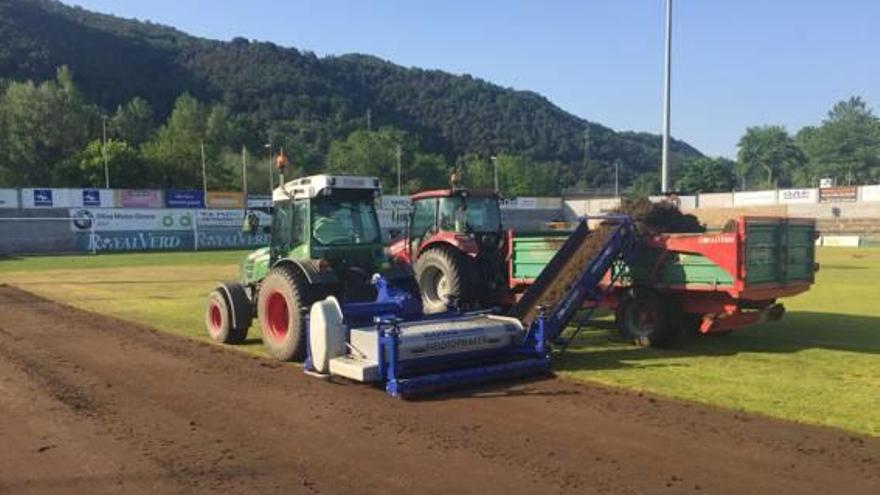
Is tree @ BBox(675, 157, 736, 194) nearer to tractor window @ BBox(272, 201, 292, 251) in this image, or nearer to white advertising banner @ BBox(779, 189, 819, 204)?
white advertising banner @ BBox(779, 189, 819, 204)

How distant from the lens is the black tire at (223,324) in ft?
39.8

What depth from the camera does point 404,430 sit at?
7.03 metres

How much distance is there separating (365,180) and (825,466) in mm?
6904

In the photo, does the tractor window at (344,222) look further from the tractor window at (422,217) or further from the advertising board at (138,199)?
the advertising board at (138,199)

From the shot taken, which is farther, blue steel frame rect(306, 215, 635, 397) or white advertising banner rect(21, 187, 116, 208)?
white advertising banner rect(21, 187, 116, 208)

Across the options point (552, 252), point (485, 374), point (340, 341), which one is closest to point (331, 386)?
point (340, 341)

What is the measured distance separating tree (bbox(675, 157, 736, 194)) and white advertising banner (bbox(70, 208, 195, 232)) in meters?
79.2

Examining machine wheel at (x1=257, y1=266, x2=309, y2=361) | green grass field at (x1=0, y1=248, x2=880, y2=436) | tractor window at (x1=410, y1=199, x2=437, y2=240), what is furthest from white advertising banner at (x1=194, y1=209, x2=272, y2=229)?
machine wheel at (x1=257, y1=266, x2=309, y2=361)

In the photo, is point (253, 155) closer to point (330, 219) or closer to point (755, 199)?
point (755, 199)

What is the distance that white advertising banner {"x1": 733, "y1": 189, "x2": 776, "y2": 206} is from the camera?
71.9m

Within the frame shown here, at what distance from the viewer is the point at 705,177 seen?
4801 inches

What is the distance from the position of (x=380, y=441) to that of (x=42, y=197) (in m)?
54.0

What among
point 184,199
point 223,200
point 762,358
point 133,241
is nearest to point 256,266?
point 762,358

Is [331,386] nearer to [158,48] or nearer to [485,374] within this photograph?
[485,374]
